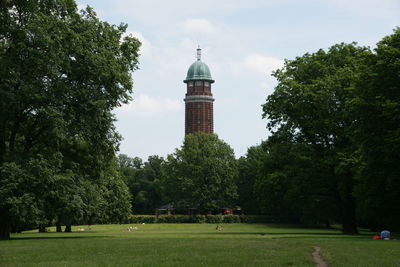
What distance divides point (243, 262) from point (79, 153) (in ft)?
80.2

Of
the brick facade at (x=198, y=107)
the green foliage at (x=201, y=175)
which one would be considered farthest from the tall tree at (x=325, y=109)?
the brick facade at (x=198, y=107)

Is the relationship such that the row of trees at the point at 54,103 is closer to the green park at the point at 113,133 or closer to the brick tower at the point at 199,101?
the green park at the point at 113,133

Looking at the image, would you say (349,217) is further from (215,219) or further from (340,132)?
(215,219)

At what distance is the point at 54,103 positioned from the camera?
3328 cm

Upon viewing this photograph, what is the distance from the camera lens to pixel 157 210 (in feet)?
424

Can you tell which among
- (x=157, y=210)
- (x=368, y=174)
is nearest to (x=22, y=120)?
(x=368, y=174)

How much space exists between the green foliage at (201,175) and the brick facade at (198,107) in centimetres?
6575

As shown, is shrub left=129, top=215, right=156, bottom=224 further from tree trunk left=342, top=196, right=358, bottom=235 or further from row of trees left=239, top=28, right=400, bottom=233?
tree trunk left=342, top=196, right=358, bottom=235

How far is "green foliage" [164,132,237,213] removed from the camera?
101688mm

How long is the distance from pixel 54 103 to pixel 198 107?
141 metres

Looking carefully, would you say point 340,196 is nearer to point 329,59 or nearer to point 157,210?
point 329,59

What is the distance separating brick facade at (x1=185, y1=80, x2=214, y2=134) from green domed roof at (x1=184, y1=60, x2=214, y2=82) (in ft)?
4.15

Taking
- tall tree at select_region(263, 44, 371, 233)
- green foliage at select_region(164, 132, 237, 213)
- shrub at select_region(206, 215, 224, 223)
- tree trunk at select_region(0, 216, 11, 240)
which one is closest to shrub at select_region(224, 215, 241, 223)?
shrub at select_region(206, 215, 224, 223)

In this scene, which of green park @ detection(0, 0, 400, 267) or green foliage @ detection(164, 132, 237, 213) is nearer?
green park @ detection(0, 0, 400, 267)
